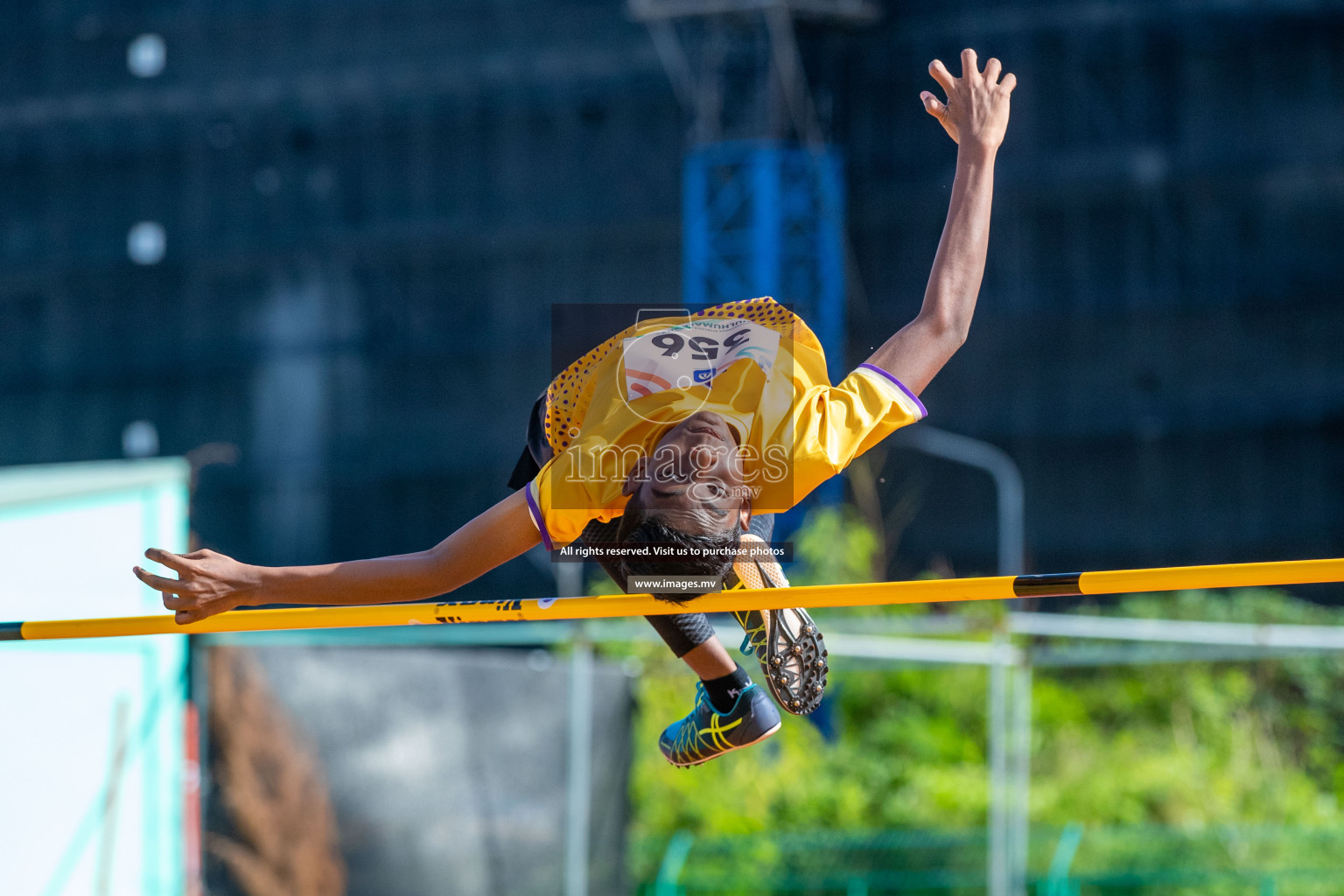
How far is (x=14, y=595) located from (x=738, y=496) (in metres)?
4.57

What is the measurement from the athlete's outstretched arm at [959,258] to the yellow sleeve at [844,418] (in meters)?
0.07

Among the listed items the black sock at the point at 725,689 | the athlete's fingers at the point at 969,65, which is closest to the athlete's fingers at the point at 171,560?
the black sock at the point at 725,689

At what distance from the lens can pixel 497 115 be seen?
22.9m

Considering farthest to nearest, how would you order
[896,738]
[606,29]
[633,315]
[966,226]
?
[606,29] < [896,738] < [633,315] < [966,226]

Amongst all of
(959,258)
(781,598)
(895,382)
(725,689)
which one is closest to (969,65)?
(959,258)

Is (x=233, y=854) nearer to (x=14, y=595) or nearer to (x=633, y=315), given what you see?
(x=14, y=595)

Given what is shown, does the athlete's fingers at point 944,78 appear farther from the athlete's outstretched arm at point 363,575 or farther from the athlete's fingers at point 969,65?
the athlete's outstretched arm at point 363,575

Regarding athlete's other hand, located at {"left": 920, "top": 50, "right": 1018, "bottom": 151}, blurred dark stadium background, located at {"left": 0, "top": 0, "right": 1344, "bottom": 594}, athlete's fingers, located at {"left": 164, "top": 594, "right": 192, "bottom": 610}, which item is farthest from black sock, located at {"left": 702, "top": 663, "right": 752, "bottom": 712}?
blurred dark stadium background, located at {"left": 0, "top": 0, "right": 1344, "bottom": 594}

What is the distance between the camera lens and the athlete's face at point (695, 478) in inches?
150

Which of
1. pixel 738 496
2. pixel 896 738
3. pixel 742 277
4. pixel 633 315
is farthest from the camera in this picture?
pixel 742 277

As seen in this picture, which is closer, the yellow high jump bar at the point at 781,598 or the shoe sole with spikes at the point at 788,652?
the yellow high jump bar at the point at 781,598

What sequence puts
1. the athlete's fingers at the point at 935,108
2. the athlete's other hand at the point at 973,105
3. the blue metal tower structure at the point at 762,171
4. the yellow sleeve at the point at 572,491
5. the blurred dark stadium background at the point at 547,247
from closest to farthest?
the yellow sleeve at the point at 572,491 < the athlete's other hand at the point at 973,105 < the athlete's fingers at the point at 935,108 < the blue metal tower structure at the point at 762,171 < the blurred dark stadium background at the point at 547,247

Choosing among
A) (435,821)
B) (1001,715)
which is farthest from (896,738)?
(435,821)

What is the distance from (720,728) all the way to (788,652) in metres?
0.45
